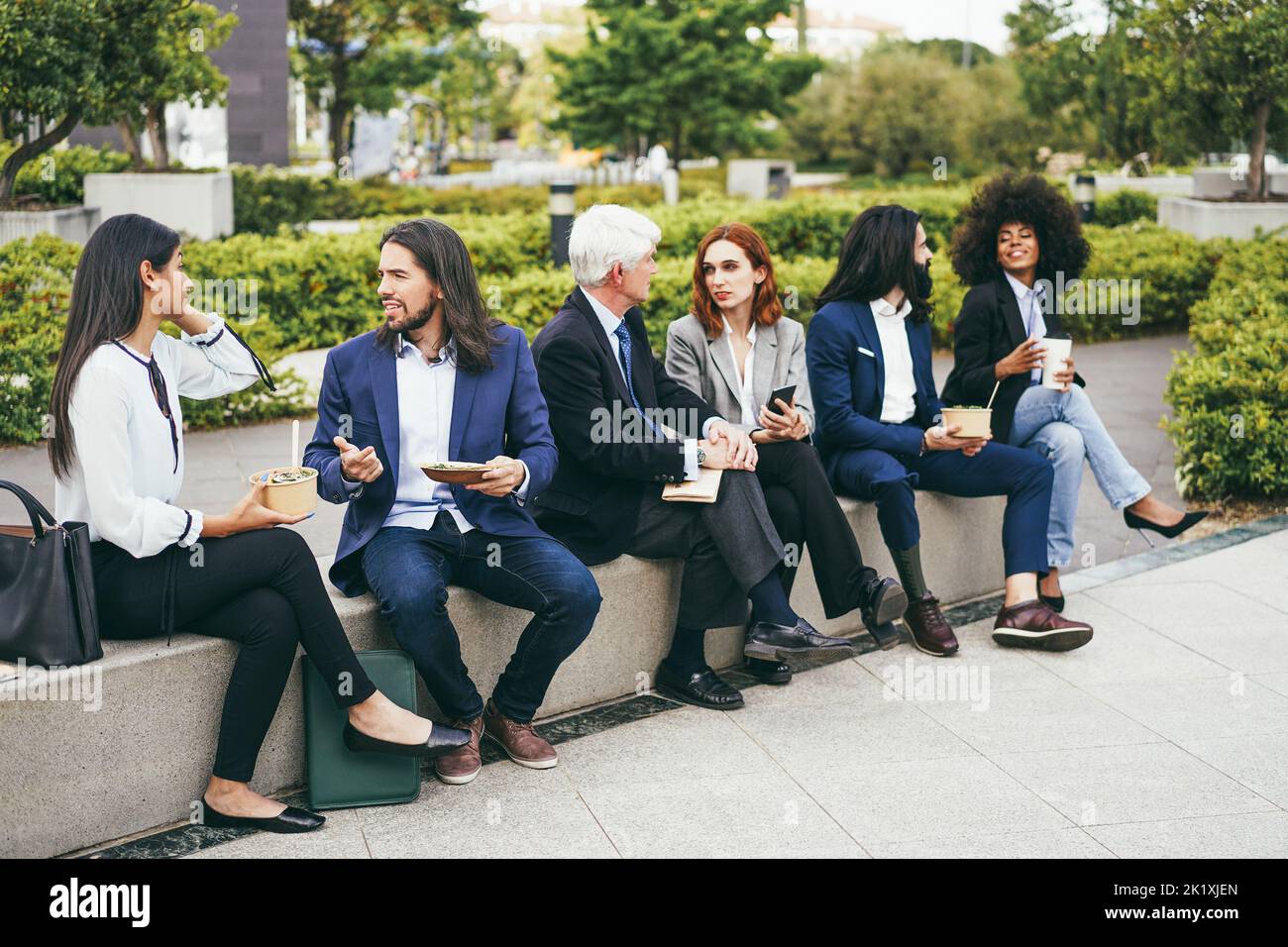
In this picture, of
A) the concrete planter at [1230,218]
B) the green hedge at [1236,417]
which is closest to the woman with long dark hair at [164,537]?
the green hedge at [1236,417]

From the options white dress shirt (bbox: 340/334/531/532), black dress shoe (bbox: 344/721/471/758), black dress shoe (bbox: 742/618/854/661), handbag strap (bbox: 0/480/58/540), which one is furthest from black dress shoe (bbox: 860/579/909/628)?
handbag strap (bbox: 0/480/58/540)

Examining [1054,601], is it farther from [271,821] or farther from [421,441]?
[271,821]

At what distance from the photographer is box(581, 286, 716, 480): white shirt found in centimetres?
468

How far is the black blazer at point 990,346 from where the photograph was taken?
587cm

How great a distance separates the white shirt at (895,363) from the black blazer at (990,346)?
19.6 inches

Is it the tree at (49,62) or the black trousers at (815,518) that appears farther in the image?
the tree at (49,62)

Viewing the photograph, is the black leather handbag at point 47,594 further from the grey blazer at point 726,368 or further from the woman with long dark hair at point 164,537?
the grey blazer at point 726,368

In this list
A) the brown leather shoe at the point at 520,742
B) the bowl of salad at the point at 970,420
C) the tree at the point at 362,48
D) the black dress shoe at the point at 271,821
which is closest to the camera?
the black dress shoe at the point at 271,821

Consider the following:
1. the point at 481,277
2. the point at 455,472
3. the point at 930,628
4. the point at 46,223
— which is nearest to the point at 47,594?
the point at 455,472

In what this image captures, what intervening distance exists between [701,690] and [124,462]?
2059 millimetres

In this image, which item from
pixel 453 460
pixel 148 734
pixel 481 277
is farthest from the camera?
pixel 481 277

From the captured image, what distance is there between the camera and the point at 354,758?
3971mm

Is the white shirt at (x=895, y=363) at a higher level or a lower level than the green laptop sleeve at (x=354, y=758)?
higher
